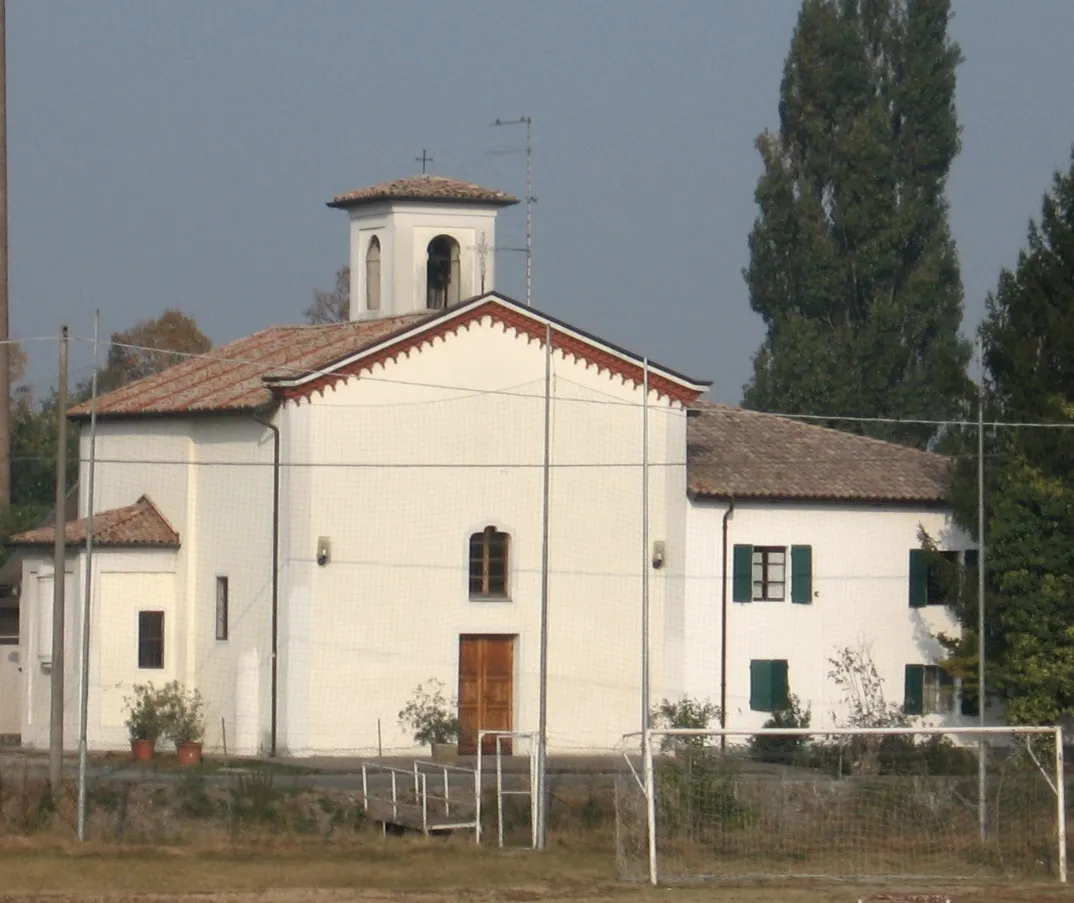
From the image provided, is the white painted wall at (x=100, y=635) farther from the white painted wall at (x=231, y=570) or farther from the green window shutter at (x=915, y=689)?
the green window shutter at (x=915, y=689)

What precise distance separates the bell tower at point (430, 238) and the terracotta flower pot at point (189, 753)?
10.3 metres

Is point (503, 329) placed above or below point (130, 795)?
above

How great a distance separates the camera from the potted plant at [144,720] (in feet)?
133

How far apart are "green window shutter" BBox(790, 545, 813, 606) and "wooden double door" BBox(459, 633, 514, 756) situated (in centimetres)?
585

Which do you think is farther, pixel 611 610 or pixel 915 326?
pixel 915 326

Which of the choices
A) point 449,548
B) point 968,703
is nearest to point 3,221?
point 449,548

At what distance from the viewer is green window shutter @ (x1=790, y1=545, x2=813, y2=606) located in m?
44.9

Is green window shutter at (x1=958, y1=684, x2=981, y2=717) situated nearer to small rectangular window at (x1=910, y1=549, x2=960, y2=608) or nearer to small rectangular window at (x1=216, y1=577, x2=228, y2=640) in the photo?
small rectangular window at (x1=910, y1=549, x2=960, y2=608)

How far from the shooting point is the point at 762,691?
44312 millimetres

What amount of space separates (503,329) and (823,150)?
72.8 feet

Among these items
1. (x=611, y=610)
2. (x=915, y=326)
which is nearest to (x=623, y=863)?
(x=611, y=610)

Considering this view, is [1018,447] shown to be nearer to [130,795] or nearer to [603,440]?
[603,440]

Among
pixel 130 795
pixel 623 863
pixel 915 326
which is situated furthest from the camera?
pixel 915 326

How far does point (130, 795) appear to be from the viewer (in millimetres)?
33812
